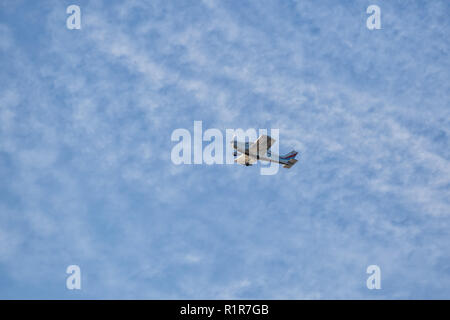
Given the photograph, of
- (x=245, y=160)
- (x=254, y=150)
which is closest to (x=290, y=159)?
(x=245, y=160)

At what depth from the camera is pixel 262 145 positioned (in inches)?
4232

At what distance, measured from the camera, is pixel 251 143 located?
10825 cm

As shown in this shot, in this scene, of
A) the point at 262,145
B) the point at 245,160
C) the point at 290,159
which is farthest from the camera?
the point at 290,159

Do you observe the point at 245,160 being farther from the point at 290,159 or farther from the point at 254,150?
the point at 290,159

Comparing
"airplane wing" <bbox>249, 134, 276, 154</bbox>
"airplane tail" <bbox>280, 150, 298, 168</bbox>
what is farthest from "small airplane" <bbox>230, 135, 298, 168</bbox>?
"airplane tail" <bbox>280, 150, 298, 168</bbox>

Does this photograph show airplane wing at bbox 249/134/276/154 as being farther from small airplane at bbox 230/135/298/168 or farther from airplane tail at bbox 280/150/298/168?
airplane tail at bbox 280/150/298/168

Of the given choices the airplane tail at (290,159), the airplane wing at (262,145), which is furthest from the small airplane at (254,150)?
the airplane tail at (290,159)

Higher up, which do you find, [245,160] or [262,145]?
[262,145]
